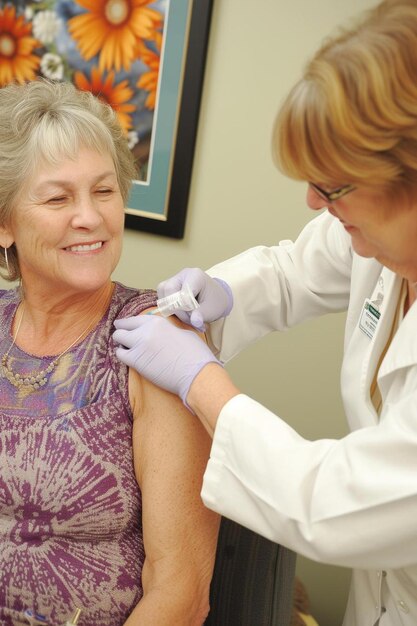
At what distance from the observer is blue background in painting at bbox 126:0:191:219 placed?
7.16 feet

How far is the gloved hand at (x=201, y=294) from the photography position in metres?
1.42

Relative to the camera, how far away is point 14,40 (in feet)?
8.01

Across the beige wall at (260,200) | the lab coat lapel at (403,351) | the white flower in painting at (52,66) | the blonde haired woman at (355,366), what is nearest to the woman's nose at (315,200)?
the blonde haired woman at (355,366)

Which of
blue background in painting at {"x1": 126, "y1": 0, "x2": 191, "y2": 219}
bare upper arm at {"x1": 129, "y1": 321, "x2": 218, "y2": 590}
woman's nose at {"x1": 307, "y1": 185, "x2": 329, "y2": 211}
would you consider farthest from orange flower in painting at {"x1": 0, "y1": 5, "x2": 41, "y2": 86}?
woman's nose at {"x1": 307, "y1": 185, "x2": 329, "y2": 211}

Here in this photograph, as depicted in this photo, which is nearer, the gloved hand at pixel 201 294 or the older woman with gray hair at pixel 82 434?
the older woman with gray hair at pixel 82 434

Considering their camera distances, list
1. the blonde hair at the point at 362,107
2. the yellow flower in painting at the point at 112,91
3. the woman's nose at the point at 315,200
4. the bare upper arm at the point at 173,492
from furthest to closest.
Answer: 1. the yellow flower in painting at the point at 112,91
2. the bare upper arm at the point at 173,492
3. the woman's nose at the point at 315,200
4. the blonde hair at the point at 362,107

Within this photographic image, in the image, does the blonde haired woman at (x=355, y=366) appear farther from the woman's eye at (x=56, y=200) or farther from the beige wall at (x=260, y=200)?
the beige wall at (x=260, y=200)

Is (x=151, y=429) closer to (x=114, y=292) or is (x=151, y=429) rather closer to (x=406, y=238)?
(x=114, y=292)

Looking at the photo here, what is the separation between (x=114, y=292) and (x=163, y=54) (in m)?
1.04

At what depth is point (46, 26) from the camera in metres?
2.39

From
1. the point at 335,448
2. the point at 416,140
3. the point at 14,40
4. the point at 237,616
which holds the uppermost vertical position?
the point at 14,40

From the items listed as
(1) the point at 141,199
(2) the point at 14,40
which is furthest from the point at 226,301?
(2) the point at 14,40

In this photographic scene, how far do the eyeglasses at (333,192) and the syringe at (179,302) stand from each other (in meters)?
0.44

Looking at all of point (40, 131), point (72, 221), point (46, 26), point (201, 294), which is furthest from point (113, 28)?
point (201, 294)
